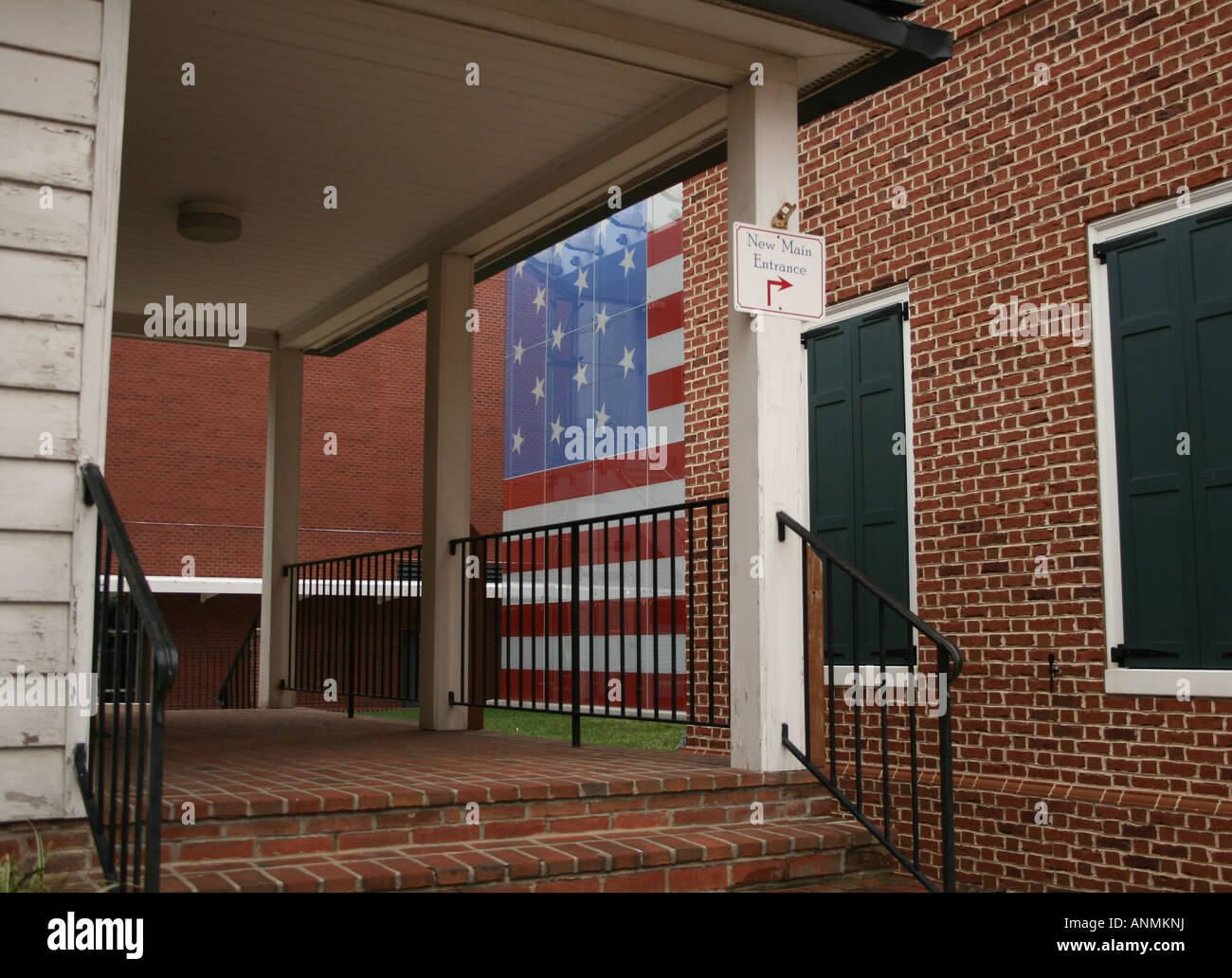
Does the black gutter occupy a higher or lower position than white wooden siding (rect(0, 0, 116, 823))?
higher

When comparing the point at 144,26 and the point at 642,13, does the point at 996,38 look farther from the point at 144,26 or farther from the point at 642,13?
the point at 144,26

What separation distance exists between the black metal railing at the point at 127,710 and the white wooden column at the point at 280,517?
19.1 ft

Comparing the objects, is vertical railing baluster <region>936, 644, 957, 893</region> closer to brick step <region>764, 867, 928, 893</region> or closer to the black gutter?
brick step <region>764, 867, 928, 893</region>

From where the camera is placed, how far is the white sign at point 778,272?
488 cm

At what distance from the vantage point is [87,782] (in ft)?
11.7

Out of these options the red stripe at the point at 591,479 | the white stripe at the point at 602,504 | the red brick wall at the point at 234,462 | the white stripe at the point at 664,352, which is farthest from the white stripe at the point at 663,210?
the red brick wall at the point at 234,462

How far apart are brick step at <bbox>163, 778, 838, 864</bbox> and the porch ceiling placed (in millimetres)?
2948

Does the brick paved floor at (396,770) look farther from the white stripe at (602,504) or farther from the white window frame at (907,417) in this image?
the white stripe at (602,504)

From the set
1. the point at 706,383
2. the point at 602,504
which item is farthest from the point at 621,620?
the point at 602,504

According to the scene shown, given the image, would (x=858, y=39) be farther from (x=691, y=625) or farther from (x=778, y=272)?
(x=691, y=625)


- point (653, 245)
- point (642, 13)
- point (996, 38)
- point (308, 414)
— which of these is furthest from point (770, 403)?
point (308, 414)

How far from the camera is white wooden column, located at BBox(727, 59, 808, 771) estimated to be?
4918 mm

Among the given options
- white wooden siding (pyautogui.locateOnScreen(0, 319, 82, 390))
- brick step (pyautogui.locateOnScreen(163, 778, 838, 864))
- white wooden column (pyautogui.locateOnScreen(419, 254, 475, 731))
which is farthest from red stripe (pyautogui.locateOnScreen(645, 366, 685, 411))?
white wooden siding (pyautogui.locateOnScreen(0, 319, 82, 390))
